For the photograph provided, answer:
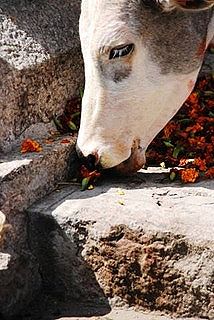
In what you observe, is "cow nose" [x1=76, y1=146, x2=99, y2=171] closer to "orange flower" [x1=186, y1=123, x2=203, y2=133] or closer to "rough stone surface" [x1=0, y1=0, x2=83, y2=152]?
"rough stone surface" [x1=0, y1=0, x2=83, y2=152]

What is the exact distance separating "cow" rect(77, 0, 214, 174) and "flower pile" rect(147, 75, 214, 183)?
0.86ft

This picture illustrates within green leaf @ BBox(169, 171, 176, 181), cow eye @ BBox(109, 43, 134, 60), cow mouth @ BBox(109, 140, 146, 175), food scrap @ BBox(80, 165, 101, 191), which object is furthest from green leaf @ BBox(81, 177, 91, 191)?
cow eye @ BBox(109, 43, 134, 60)

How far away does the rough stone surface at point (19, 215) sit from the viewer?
329cm

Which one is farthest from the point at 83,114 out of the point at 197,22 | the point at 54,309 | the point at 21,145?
the point at 54,309

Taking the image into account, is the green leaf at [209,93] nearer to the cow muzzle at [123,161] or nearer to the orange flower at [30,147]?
the cow muzzle at [123,161]

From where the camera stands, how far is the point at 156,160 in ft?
12.9

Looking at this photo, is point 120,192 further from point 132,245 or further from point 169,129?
point 169,129

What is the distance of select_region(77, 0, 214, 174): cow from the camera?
3.41m

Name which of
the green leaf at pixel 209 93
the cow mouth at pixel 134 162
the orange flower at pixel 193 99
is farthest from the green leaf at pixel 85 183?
the green leaf at pixel 209 93

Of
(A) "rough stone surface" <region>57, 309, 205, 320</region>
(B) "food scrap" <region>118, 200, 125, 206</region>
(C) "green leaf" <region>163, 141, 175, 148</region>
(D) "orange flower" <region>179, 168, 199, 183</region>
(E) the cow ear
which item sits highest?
(E) the cow ear

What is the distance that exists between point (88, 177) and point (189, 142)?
1.85ft

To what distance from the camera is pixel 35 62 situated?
3.87m

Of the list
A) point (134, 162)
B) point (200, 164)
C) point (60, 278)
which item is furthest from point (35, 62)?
point (60, 278)

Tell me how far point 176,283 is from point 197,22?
1.12m
